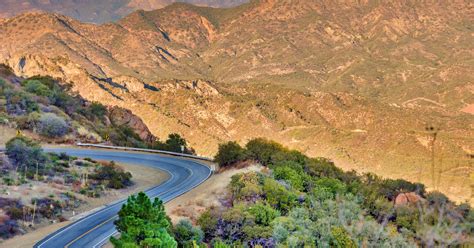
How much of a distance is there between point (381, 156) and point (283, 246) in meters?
119

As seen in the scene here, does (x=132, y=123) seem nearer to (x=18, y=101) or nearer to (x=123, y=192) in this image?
(x=18, y=101)

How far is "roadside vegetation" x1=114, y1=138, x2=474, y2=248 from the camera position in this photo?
61.3 feet

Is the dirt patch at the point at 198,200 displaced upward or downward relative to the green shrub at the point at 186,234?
downward

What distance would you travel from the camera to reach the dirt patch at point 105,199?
78.0 ft

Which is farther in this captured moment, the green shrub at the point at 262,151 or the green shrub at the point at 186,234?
the green shrub at the point at 262,151

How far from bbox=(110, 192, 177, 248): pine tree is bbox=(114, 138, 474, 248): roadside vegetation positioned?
219 mm

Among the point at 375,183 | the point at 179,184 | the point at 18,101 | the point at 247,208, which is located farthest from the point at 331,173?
the point at 18,101

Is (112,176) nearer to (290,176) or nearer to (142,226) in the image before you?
(290,176)

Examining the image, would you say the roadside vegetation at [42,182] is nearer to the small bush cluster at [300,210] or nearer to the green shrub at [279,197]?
the small bush cluster at [300,210]

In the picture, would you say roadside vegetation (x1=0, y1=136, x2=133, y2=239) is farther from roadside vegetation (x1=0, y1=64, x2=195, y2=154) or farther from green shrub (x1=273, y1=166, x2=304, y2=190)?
roadside vegetation (x1=0, y1=64, x2=195, y2=154)

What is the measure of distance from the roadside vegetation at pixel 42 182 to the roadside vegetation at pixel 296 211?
994 centimetres

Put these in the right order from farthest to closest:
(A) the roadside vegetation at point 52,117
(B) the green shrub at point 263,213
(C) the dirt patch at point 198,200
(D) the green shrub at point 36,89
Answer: (D) the green shrub at point 36,89 < (A) the roadside vegetation at point 52,117 < (C) the dirt patch at point 198,200 < (B) the green shrub at point 263,213

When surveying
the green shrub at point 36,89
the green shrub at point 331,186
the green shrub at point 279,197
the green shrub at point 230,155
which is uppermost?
the green shrub at point 36,89

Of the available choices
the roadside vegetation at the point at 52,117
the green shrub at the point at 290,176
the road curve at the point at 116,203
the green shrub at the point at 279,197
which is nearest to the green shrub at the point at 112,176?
the road curve at the point at 116,203
